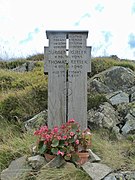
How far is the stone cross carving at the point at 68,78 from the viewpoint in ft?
17.9

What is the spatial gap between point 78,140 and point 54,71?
1257mm

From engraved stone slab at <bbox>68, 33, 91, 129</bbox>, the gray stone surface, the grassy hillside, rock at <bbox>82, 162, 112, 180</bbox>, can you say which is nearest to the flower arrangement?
rock at <bbox>82, 162, 112, 180</bbox>

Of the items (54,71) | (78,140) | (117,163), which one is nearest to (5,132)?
(54,71)

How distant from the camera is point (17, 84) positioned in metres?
8.81

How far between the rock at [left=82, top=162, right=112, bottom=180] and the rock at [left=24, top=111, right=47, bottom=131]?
77.0 inches

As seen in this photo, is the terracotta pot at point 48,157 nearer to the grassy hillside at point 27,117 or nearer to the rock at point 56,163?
the rock at point 56,163

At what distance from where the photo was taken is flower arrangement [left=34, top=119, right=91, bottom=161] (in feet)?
Result: 15.3

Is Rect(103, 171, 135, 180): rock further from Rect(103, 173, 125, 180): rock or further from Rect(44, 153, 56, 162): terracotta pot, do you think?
Rect(44, 153, 56, 162): terracotta pot

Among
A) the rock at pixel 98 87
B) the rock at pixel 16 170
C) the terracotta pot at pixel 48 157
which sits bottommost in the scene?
the rock at pixel 16 170

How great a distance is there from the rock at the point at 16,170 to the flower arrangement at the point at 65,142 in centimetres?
28

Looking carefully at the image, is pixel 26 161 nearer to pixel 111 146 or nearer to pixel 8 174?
pixel 8 174

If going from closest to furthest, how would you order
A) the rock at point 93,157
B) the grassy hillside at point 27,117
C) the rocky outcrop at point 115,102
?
the rock at point 93,157 < the grassy hillside at point 27,117 < the rocky outcrop at point 115,102

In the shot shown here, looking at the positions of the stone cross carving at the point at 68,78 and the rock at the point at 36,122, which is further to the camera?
the rock at the point at 36,122

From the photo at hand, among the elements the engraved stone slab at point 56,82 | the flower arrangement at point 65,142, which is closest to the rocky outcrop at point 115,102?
the engraved stone slab at point 56,82
